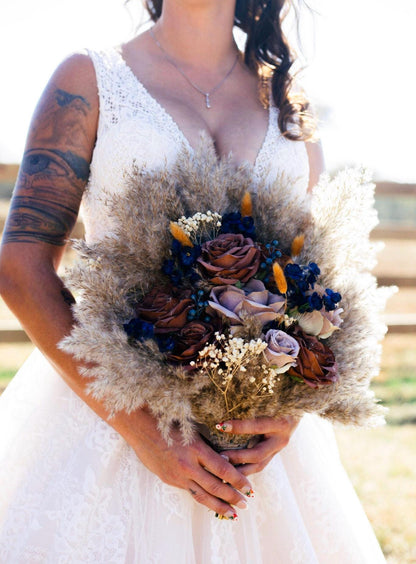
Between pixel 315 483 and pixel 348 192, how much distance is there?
2.71 ft

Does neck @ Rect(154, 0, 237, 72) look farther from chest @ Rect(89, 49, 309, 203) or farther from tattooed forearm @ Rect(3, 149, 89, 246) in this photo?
tattooed forearm @ Rect(3, 149, 89, 246)

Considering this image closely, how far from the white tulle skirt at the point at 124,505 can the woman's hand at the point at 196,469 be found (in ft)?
0.36

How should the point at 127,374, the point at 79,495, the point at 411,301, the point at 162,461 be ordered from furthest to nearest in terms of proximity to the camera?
the point at 411,301
the point at 79,495
the point at 162,461
the point at 127,374

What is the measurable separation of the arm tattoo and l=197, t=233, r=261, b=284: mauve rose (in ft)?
1.71

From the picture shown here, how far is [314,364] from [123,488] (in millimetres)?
607

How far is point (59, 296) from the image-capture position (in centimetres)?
150

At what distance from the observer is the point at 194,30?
1.96 metres

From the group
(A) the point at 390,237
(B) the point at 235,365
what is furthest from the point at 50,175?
(A) the point at 390,237

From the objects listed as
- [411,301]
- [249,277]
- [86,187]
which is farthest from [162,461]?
[411,301]

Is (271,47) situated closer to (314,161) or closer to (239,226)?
(314,161)

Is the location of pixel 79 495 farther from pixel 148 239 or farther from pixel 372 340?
pixel 372 340

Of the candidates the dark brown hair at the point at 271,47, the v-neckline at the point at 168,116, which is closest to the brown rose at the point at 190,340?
the v-neckline at the point at 168,116

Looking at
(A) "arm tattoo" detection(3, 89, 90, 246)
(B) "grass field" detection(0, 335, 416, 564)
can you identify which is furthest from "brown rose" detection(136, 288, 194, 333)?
(B) "grass field" detection(0, 335, 416, 564)

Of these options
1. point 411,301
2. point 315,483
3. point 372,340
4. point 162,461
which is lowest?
point 411,301
